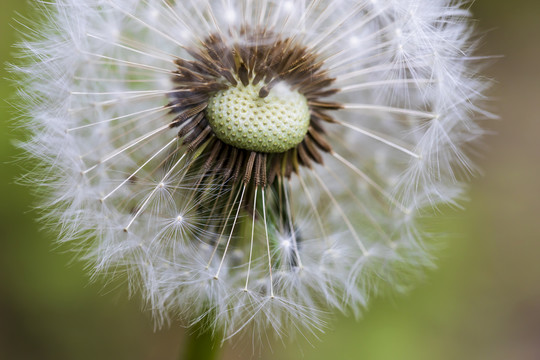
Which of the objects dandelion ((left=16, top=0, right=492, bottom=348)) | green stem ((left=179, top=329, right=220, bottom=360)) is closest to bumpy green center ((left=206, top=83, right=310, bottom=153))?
dandelion ((left=16, top=0, right=492, bottom=348))

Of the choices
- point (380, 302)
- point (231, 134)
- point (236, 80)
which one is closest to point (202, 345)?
point (231, 134)

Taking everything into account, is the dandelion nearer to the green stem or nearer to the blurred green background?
the green stem

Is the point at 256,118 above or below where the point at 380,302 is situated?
above

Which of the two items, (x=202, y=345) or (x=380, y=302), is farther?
(x=380, y=302)

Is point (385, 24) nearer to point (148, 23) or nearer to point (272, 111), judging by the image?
point (272, 111)

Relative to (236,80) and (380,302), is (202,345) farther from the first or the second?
(380,302)

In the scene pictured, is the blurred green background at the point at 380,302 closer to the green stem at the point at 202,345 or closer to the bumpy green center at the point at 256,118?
the green stem at the point at 202,345

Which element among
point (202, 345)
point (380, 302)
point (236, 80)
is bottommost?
point (202, 345)
